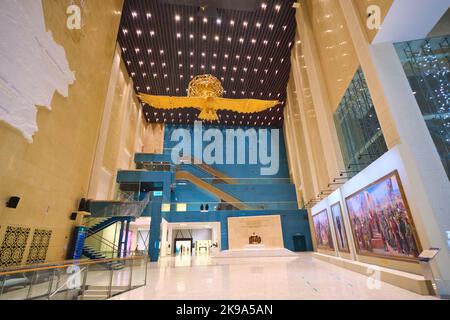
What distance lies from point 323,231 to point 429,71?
8.46 m

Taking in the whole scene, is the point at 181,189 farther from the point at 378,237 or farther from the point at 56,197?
the point at 378,237

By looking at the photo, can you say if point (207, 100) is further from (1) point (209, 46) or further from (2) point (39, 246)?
(1) point (209, 46)

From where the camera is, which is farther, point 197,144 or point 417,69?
point 197,144

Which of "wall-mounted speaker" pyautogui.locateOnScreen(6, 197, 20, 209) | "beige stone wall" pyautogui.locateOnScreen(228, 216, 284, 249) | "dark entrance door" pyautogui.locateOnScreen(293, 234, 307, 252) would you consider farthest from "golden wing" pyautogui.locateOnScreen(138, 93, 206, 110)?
"dark entrance door" pyautogui.locateOnScreen(293, 234, 307, 252)

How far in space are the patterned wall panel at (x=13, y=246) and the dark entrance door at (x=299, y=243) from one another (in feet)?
56.6

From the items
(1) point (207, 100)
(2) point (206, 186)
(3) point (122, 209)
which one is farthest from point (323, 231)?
(2) point (206, 186)

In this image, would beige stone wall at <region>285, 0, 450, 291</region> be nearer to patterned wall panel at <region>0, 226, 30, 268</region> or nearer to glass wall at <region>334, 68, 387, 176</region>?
glass wall at <region>334, 68, 387, 176</region>

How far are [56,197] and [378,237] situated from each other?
11.5 metres

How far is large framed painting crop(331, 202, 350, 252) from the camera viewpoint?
30.2ft

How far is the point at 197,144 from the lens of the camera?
27172 millimetres


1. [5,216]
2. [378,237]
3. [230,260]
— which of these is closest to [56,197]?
[5,216]

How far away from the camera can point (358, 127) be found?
8.85 meters

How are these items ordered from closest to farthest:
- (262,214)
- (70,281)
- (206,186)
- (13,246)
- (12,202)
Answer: (70,281), (12,202), (13,246), (262,214), (206,186)

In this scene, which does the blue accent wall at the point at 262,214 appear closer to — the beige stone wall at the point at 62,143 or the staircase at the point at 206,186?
the staircase at the point at 206,186
